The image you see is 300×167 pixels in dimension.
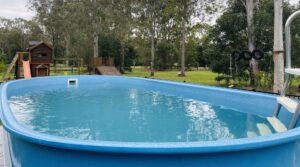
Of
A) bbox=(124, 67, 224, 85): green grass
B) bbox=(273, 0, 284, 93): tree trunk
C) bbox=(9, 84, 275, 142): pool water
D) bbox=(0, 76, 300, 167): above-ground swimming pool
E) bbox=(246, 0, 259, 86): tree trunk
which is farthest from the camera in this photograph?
bbox=(124, 67, 224, 85): green grass

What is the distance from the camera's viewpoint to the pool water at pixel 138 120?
4.57 metres

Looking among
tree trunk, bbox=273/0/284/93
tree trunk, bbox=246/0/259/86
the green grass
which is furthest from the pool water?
the green grass

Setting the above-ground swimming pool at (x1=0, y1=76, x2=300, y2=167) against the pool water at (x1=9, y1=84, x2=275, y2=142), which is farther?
the pool water at (x1=9, y1=84, x2=275, y2=142)

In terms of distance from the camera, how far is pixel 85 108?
7.00m

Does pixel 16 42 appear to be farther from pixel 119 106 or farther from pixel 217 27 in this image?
pixel 119 106

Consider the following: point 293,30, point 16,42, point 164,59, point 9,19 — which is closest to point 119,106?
point 293,30

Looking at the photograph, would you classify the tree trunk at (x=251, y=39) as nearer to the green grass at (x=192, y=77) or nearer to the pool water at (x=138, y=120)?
the green grass at (x=192, y=77)

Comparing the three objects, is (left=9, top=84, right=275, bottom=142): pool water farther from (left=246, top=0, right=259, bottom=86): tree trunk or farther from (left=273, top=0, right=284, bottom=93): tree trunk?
(left=246, top=0, right=259, bottom=86): tree trunk

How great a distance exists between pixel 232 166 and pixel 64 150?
121 cm

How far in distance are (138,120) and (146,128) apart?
68 cm

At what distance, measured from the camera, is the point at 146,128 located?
5.04 meters

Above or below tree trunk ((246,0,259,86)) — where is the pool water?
below

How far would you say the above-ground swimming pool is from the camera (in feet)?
6.72

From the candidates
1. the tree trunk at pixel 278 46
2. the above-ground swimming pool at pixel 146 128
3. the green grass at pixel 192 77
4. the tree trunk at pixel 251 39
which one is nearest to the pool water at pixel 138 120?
the above-ground swimming pool at pixel 146 128
